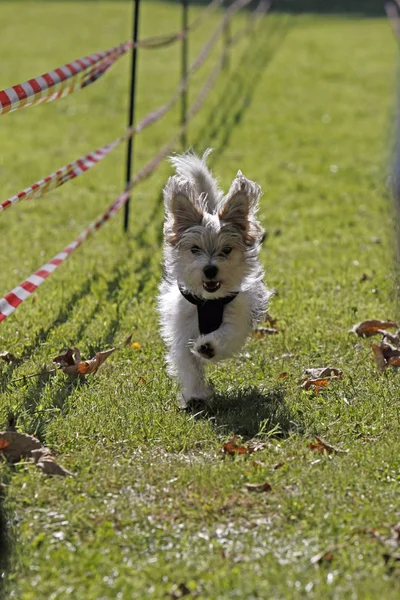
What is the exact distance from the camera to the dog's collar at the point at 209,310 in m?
6.10

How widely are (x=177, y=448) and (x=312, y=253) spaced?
14.6ft

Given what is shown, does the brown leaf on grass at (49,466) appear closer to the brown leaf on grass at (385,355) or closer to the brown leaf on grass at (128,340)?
the brown leaf on grass at (128,340)

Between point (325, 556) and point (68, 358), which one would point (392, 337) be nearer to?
point (68, 358)

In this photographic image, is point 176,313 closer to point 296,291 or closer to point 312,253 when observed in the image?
point 296,291

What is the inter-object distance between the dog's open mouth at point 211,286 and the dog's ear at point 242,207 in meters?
0.32

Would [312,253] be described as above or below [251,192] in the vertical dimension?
below

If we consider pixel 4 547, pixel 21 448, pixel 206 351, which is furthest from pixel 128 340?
pixel 4 547

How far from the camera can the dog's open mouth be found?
5.94 metres

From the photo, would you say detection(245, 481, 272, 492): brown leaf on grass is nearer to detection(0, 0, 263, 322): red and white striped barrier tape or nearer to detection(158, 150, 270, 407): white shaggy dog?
detection(158, 150, 270, 407): white shaggy dog

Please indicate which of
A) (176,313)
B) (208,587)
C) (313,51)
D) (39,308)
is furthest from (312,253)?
(313,51)

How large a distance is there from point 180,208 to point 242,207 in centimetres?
35

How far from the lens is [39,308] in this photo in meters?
7.67

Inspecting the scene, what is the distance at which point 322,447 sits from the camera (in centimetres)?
518

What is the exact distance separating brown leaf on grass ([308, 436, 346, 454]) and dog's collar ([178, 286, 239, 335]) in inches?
44.4
